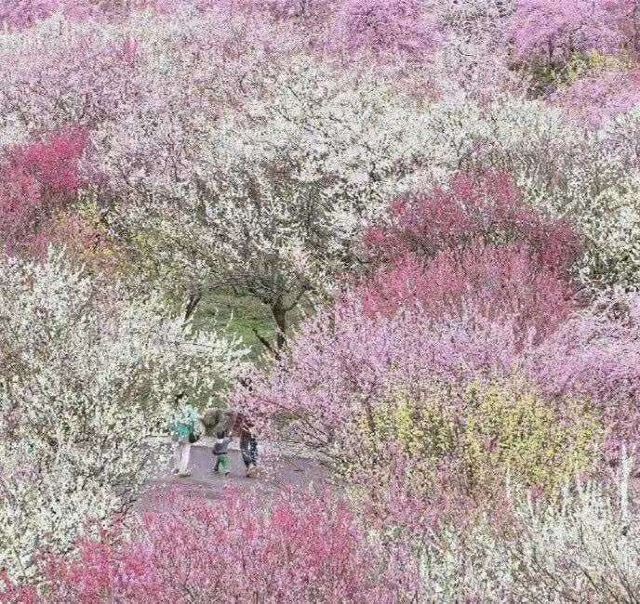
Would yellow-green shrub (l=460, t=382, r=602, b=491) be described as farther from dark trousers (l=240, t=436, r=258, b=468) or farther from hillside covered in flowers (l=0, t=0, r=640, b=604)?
Answer: dark trousers (l=240, t=436, r=258, b=468)

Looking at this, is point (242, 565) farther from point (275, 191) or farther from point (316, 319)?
point (275, 191)

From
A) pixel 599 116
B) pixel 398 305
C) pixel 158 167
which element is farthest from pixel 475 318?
pixel 599 116

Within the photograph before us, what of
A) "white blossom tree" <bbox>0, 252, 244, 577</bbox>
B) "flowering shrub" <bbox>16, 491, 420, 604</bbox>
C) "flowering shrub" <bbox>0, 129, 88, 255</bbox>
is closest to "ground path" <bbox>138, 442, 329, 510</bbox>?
"white blossom tree" <bbox>0, 252, 244, 577</bbox>

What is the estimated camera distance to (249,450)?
101 feet

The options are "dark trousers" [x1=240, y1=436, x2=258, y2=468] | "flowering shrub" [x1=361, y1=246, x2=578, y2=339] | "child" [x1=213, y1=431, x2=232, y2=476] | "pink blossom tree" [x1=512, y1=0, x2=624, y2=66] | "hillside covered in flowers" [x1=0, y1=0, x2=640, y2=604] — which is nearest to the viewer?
"hillside covered in flowers" [x1=0, y1=0, x2=640, y2=604]

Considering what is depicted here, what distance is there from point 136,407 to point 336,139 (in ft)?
58.7

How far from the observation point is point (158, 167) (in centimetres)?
4197

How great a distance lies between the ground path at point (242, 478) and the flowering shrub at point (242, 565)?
9.97 meters

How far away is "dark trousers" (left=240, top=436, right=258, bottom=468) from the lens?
3040cm

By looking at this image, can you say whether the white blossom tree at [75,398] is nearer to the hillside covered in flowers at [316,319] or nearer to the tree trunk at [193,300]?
the hillside covered in flowers at [316,319]

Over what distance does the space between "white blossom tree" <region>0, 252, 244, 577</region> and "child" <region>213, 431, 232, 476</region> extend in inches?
59.8

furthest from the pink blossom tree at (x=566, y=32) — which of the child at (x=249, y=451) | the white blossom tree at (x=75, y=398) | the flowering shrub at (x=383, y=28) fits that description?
the child at (x=249, y=451)

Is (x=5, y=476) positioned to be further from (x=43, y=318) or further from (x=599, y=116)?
(x=599, y=116)

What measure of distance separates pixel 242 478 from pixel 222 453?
808mm
